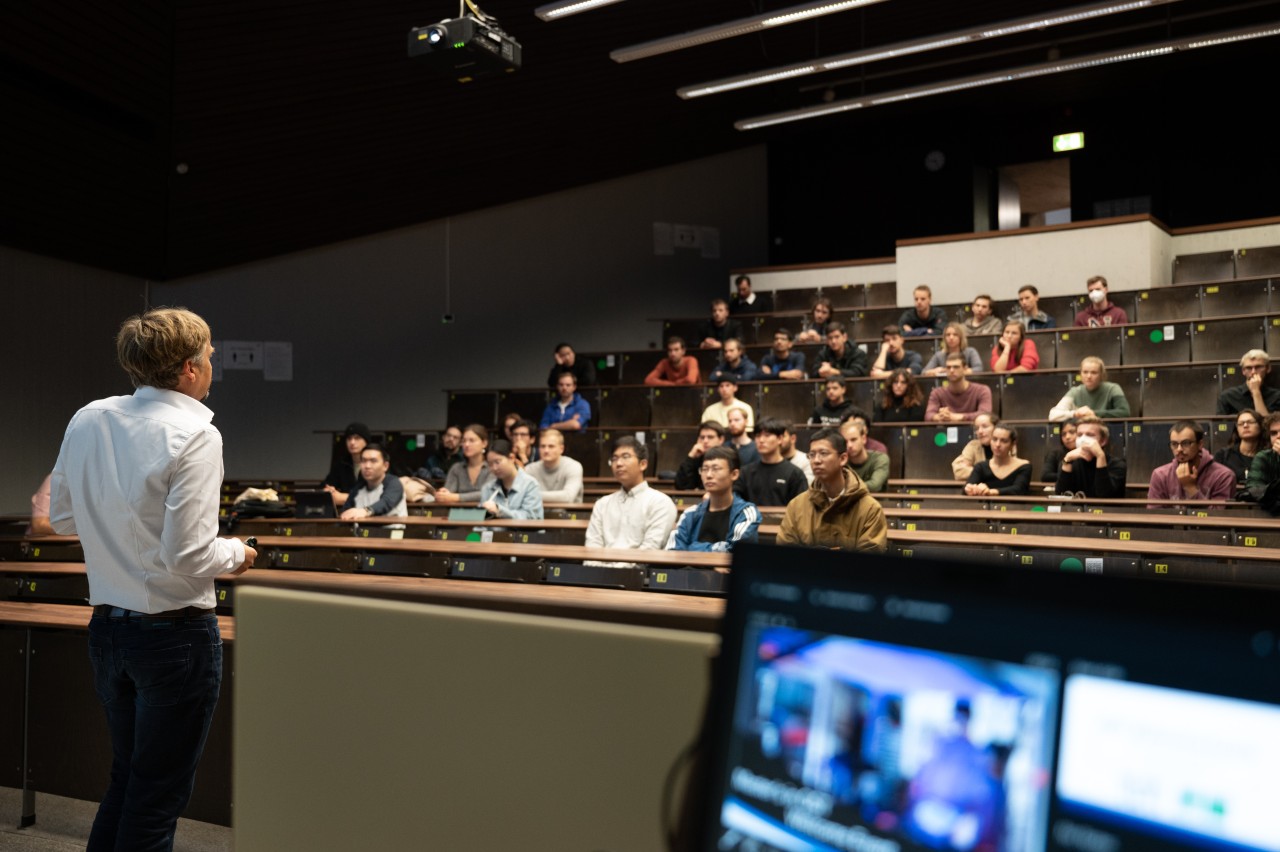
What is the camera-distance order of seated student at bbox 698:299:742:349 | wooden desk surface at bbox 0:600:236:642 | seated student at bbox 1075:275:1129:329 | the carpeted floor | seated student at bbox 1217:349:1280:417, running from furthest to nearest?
1. seated student at bbox 698:299:742:349
2. seated student at bbox 1075:275:1129:329
3. seated student at bbox 1217:349:1280:417
4. wooden desk surface at bbox 0:600:236:642
5. the carpeted floor

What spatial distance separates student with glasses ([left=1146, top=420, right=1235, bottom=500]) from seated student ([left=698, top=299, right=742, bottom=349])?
13.7 feet

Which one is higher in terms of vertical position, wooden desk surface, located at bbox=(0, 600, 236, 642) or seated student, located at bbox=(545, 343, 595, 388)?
seated student, located at bbox=(545, 343, 595, 388)

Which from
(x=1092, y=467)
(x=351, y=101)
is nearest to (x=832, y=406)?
(x=1092, y=467)

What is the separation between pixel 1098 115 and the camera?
435 inches

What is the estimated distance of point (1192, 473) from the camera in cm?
545

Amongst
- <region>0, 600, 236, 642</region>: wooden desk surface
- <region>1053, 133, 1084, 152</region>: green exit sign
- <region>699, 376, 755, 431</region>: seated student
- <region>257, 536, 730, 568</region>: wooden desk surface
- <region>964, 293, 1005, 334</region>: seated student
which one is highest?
<region>1053, 133, 1084, 152</region>: green exit sign

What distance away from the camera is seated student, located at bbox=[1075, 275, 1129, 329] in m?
7.87

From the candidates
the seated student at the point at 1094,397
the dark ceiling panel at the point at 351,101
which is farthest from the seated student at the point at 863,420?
the dark ceiling panel at the point at 351,101

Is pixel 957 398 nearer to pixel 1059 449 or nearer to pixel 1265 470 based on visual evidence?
pixel 1059 449

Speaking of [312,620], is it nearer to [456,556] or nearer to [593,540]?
[456,556]

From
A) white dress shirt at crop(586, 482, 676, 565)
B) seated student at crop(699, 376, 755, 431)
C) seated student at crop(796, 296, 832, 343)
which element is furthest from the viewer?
seated student at crop(796, 296, 832, 343)

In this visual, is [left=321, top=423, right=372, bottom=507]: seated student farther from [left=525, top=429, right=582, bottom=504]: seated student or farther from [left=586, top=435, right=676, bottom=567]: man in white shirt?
[left=586, top=435, right=676, bottom=567]: man in white shirt

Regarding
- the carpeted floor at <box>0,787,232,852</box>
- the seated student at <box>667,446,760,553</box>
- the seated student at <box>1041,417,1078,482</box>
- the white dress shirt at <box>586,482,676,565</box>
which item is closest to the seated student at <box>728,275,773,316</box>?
the seated student at <box>1041,417,1078,482</box>

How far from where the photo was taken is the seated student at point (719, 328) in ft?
30.3
